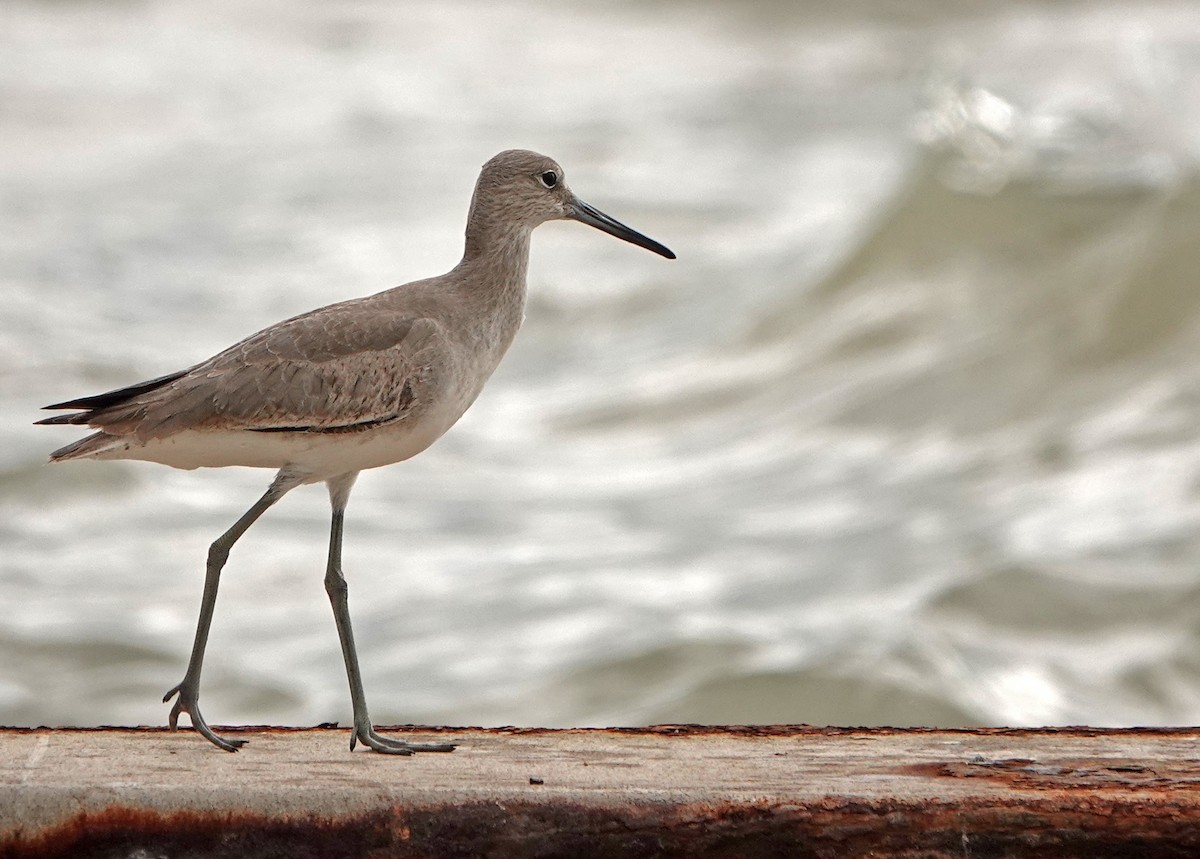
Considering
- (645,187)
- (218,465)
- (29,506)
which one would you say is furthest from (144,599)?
(645,187)

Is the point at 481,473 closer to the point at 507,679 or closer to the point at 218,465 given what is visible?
the point at 507,679

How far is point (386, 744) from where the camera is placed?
4.95 meters

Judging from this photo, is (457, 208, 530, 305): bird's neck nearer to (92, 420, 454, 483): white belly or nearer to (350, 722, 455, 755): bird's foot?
(92, 420, 454, 483): white belly

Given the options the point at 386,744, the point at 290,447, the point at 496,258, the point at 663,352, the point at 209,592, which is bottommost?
the point at 386,744

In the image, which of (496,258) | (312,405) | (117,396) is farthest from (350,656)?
(496,258)

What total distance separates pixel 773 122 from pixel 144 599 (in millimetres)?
14578

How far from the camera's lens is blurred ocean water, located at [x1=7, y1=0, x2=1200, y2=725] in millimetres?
11734

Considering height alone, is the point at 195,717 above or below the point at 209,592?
below

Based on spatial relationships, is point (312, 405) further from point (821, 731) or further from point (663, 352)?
point (663, 352)

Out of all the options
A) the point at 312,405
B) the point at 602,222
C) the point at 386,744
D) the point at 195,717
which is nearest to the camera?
the point at 386,744

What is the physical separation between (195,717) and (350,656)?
0.56m

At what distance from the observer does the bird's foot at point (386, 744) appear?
16.0 feet

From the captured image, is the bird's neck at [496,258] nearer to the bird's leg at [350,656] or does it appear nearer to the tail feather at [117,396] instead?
the bird's leg at [350,656]

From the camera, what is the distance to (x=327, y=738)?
201 inches
